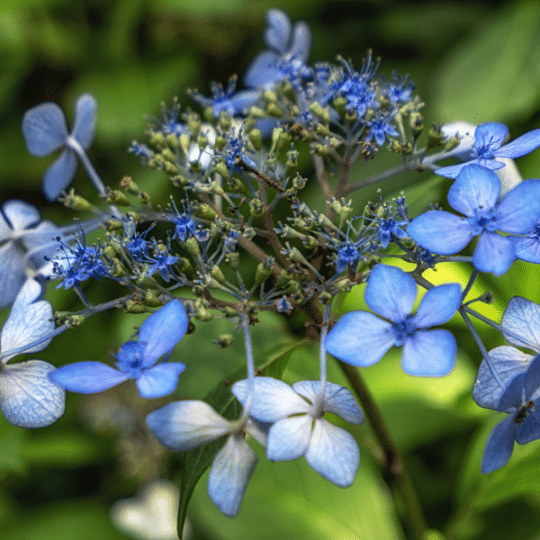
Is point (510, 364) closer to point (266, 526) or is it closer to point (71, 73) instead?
point (266, 526)

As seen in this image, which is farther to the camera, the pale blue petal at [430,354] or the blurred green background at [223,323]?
the blurred green background at [223,323]

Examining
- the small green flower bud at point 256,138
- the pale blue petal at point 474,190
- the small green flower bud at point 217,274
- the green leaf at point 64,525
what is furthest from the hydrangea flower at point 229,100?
the green leaf at point 64,525

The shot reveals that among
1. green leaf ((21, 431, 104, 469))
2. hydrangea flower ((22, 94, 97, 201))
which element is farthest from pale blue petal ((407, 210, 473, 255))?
green leaf ((21, 431, 104, 469))

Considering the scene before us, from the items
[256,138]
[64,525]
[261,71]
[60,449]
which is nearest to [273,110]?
[256,138]

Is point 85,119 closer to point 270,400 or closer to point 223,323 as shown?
point 223,323

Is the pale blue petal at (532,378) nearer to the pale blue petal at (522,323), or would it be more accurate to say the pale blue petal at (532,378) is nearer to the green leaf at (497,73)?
the pale blue petal at (522,323)

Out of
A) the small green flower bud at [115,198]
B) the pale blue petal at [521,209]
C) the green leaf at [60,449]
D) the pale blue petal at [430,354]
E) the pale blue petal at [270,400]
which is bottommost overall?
the green leaf at [60,449]

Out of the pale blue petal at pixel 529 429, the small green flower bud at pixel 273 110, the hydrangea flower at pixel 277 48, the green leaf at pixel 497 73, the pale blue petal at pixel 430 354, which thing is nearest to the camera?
the pale blue petal at pixel 430 354

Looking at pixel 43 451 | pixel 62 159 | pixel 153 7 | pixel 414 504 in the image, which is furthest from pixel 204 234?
pixel 153 7

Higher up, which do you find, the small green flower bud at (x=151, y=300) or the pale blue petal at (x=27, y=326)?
the small green flower bud at (x=151, y=300)
